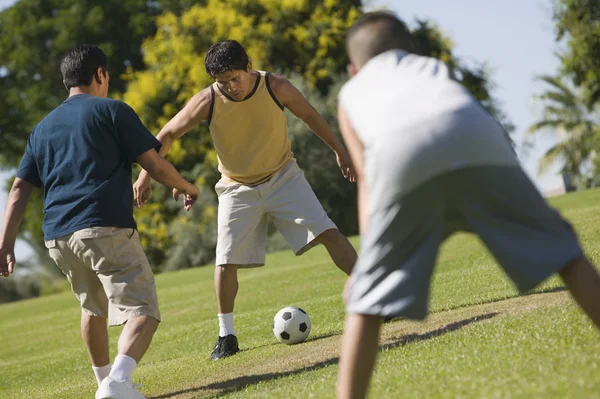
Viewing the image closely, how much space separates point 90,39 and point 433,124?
146ft

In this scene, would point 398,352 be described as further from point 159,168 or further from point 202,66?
point 202,66

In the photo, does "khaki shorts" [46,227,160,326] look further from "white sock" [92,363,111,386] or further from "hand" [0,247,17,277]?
"white sock" [92,363,111,386]

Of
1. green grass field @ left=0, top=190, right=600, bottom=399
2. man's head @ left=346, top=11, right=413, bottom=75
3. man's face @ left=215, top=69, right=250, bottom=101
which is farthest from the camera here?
man's face @ left=215, top=69, right=250, bottom=101

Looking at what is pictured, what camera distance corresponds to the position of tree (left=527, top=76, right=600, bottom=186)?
48.0m

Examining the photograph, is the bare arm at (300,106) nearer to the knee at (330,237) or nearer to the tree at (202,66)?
the knee at (330,237)

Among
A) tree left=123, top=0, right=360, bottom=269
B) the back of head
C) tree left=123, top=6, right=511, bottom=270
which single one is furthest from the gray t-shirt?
tree left=123, top=0, right=360, bottom=269

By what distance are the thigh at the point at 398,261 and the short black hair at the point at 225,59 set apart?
3.77 m

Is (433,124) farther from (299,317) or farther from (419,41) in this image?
(419,41)

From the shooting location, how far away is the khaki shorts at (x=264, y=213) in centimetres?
798

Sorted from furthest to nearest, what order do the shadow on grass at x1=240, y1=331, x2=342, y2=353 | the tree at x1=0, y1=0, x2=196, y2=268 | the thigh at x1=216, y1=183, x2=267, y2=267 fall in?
the tree at x1=0, y1=0, x2=196, y2=268 → the shadow on grass at x1=240, y1=331, x2=342, y2=353 → the thigh at x1=216, y1=183, x2=267, y2=267

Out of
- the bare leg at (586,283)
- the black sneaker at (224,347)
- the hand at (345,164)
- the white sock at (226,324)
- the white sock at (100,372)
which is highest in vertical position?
the bare leg at (586,283)

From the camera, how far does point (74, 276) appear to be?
20.4 feet

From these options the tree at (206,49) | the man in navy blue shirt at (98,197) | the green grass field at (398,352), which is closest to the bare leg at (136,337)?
the man in navy blue shirt at (98,197)

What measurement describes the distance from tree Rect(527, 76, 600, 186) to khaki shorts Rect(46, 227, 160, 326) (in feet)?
144
